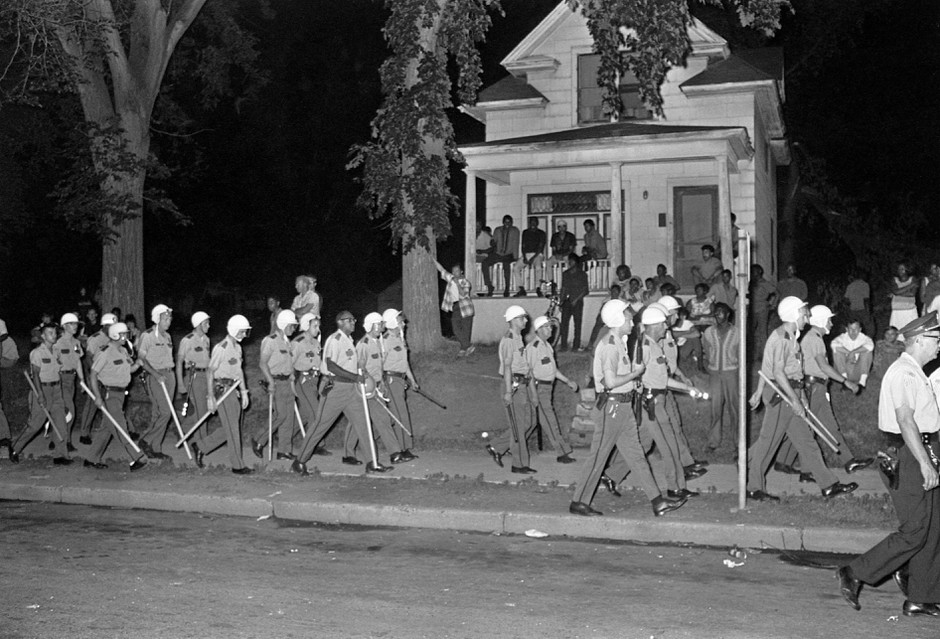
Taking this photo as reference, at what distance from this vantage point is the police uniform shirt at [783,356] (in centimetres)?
1038

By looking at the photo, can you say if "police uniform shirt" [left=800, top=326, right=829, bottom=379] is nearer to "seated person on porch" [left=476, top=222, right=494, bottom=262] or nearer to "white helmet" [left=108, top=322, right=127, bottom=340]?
"white helmet" [left=108, top=322, right=127, bottom=340]

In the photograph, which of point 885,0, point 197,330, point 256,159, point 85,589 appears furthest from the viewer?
point 256,159

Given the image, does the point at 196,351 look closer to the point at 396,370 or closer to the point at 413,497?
the point at 396,370

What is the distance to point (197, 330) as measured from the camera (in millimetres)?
13711

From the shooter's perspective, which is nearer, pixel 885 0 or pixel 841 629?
pixel 841 629

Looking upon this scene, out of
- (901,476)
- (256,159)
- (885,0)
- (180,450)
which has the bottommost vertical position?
(180,450)

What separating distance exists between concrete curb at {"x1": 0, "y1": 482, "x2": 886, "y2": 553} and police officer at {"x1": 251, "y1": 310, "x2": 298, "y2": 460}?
7.83ft

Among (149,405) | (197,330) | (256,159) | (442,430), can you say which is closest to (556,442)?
(442,430)

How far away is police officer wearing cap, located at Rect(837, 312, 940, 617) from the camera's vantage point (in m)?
6.79

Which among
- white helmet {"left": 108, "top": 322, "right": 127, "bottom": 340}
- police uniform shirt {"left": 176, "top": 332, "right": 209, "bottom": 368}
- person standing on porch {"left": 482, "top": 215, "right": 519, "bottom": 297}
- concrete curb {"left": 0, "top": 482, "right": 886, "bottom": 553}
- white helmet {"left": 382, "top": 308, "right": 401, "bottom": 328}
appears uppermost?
person standing on porch {"left": 482, "top": 215, "right": 519, "bottom": 297}

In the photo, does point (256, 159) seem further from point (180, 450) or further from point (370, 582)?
point (370, 582)

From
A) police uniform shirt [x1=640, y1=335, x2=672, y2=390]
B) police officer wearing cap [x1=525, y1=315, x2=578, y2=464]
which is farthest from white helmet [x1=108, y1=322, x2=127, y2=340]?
police uniform shirt [x1=640, y1=335, x2=672, y2=390]

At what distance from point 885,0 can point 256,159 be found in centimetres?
1957

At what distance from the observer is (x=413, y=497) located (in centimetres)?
1092
